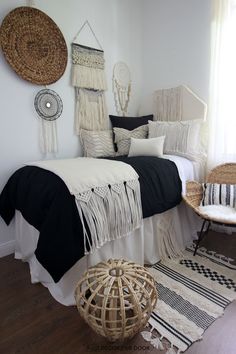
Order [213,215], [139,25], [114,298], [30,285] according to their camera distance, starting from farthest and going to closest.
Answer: [139,25], [213,215], [30,285], [114,298]

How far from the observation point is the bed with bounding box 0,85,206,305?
4.73 feet

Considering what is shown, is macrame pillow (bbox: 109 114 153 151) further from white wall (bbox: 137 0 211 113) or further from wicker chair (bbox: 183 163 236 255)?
wicker chair (bbox: 183 163 236 255)

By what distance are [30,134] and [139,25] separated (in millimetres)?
2018

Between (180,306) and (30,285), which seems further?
(30,285)

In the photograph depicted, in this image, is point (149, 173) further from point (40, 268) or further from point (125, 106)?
point (125, 106)

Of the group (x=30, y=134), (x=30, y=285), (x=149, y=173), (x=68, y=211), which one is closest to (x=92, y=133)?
(x=30, y=134)

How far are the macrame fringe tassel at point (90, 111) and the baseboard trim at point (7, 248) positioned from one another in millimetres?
1243

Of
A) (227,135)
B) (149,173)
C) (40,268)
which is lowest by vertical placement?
(40,268)

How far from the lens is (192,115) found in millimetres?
2654

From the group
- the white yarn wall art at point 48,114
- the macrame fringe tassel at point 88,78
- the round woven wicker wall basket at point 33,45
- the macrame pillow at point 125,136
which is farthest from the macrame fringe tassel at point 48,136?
the macrame pillow at point 125,136

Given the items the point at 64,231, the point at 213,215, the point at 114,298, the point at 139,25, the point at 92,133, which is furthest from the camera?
the point at 139,25

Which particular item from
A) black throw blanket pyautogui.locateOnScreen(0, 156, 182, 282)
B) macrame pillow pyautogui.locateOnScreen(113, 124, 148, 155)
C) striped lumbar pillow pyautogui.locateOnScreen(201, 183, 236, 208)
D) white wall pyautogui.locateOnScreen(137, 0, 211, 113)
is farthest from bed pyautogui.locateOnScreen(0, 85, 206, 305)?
white wall pyautogui.locateOnScreen(137, 0, 211, 113)

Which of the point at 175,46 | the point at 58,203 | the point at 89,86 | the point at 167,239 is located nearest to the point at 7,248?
the point at 58,203

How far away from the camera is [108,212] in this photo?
1590 mm
